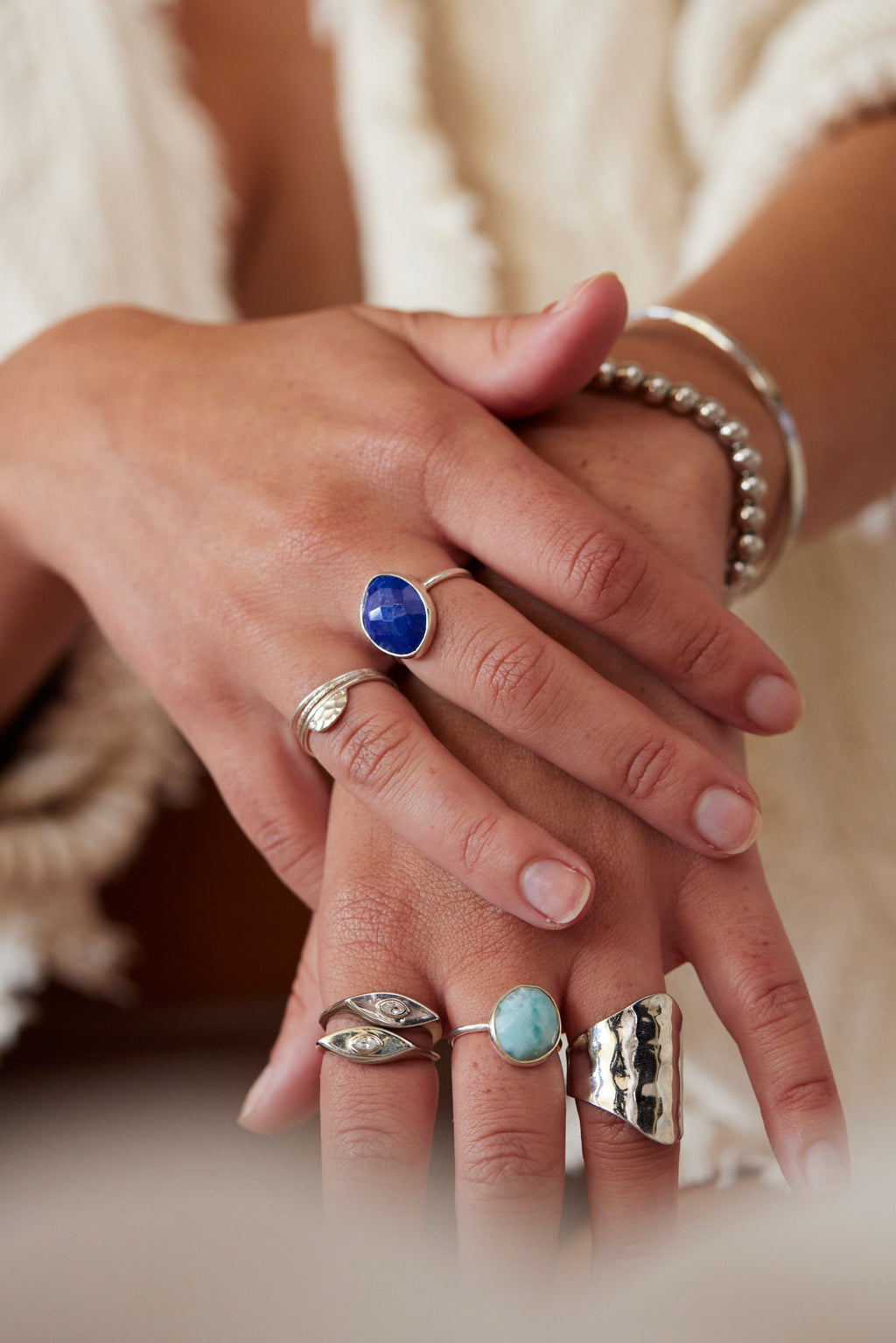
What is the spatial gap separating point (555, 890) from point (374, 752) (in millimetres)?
121

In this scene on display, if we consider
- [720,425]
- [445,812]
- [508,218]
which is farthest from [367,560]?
[508,218]

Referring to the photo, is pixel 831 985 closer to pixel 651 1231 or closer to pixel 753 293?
pixel 651 1231

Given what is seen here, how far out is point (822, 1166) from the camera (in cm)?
48

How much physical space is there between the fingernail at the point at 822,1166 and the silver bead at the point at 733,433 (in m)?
0.41

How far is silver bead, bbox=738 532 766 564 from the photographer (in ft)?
2.22

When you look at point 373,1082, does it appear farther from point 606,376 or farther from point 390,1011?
point 606,376

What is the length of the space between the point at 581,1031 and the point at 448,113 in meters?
0.93

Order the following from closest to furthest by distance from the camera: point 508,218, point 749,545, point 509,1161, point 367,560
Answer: point 509,1161, point 367,560, point 749,545, point 508,218

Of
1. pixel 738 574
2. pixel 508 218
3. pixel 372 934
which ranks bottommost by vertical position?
pixel 372 934

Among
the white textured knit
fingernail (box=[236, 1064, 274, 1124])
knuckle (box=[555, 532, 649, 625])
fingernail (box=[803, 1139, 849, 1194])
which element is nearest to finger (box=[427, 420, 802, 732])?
knuckle (box=[555, 532, 649, 625])

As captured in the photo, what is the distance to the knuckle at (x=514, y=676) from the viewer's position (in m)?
0.54

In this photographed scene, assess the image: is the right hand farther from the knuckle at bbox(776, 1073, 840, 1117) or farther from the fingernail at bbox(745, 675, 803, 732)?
the knuckle at bbox(776, 1073, 840, 1117)

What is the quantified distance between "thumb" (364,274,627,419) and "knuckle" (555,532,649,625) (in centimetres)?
12

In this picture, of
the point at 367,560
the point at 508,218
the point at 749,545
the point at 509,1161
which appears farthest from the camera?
the point at 508,218
